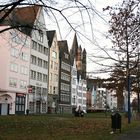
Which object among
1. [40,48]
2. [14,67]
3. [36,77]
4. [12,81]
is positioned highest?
[40,48]

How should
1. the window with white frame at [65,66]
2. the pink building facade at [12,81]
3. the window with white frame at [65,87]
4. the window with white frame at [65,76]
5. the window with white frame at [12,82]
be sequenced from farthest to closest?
the window with white frame at [65,66] < the window with white frame at [65,76] < the window with white frame at [65,87] < the window with white frame at [12,82] < the pink building facade at [12,81]

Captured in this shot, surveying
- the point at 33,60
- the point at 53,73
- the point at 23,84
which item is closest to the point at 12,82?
the point at 23,84

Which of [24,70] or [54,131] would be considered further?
[24,70]

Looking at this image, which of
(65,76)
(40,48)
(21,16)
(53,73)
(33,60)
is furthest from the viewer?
(65,76)

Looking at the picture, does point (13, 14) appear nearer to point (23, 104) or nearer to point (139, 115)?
point (139, 115)

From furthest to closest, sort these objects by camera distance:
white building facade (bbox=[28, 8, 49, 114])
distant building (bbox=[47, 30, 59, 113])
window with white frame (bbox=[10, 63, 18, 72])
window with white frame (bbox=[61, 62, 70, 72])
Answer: window with white frame (bbox=[61, 62, 70, 72]) → distant building (bbox=[47, 30, 59, 113]) → white building facade (bbox=[28, 8, 49, 114]) → window with white frame (bbox=[10, 63, 18, 72])

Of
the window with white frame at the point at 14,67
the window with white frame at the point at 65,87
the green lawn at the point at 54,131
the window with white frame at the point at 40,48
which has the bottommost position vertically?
the green lawn at the point at 54,131

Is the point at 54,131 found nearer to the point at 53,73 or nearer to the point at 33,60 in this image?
the point at 33,60

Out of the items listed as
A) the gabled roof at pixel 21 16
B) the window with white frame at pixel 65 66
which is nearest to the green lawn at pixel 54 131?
the gabled roof at pixel 21 16

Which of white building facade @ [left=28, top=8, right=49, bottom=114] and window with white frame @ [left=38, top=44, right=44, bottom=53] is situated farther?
window with white frame @ [left=38, top=44, right=44, bottom=53]

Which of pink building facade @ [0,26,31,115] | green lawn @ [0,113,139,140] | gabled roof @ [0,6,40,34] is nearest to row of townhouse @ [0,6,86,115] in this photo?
pink building facade @ [0,26,31,115]

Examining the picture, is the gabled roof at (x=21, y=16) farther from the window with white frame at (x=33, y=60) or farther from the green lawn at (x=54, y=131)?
the window with white frame at (x=33, y=60)

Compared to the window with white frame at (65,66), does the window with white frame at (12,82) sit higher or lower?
lower

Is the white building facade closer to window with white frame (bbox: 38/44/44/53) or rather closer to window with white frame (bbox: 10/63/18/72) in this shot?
window with white frame (bbox: 38/44/44/53)
